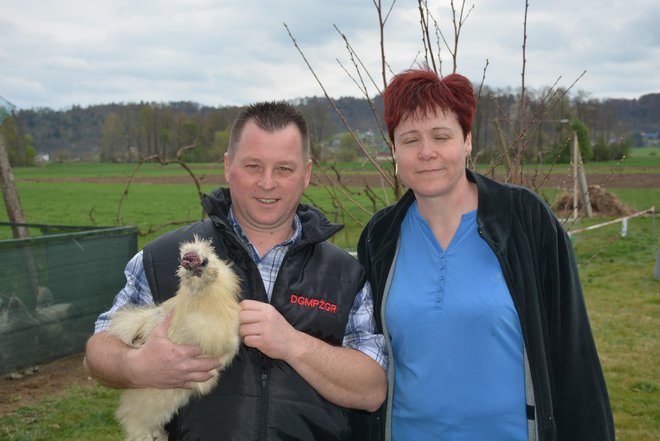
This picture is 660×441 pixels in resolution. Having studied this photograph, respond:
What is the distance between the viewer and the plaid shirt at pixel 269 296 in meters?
2.78

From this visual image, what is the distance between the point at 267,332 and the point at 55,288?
6555 mm

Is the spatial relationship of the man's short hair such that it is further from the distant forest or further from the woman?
the distant forest

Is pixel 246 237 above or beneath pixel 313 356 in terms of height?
above

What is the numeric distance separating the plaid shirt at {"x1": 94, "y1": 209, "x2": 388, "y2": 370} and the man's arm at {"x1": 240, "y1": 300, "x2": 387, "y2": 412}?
4.8 inches

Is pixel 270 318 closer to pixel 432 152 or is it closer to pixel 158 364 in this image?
pixel 158 364

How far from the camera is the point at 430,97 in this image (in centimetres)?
283

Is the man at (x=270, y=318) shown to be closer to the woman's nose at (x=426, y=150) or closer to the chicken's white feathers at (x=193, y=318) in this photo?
the chicken's white feathers at (x=193, y=318)

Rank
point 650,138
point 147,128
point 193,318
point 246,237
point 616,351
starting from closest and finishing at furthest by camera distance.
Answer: point 193,318 < point 246,237 < point 616,351 < point 147,128 < point 650,138

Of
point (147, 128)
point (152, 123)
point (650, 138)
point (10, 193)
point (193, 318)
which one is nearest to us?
point (193, 318)

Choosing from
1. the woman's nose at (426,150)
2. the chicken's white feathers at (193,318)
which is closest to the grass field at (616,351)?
the woman's nose at (426,150)

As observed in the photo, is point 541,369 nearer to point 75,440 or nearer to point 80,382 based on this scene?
point 75,440

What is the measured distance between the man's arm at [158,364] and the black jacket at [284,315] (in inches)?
6.1

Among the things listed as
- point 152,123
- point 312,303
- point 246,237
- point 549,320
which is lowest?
point 549,320

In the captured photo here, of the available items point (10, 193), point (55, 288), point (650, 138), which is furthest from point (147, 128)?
point (650, 138)
